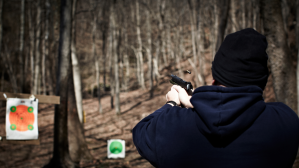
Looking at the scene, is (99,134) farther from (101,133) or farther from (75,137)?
(75,137)

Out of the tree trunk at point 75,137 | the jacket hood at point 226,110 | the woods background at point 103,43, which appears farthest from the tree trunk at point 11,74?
the jacket hood at point 226,110

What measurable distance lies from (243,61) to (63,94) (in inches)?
225

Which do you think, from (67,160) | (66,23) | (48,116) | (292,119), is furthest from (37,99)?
(48,116)

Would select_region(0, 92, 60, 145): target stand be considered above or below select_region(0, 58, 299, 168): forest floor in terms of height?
above

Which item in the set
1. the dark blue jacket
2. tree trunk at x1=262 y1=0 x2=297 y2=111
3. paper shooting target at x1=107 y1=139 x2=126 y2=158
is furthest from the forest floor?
the dark blue jacket

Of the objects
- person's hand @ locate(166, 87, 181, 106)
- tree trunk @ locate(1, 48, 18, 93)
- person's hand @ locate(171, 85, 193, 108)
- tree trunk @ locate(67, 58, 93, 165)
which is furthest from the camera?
tree trunk @ locate(1, 48, 18, 93)

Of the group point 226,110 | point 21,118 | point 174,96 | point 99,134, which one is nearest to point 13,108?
point 21,118

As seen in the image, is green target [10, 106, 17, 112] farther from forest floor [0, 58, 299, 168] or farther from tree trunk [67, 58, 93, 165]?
forest floor [0, 58, 299, 168]

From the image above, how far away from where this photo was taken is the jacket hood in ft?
3.60

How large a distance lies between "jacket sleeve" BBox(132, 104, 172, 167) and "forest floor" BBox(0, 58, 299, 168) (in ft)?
16.4

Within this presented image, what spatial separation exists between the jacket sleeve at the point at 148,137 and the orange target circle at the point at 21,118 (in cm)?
424

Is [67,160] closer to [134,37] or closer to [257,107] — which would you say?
[257,107]

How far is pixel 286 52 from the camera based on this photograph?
529cm

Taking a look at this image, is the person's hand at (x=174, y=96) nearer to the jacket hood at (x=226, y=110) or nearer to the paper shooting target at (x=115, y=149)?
the jacket hood at (x=226, y=110)
